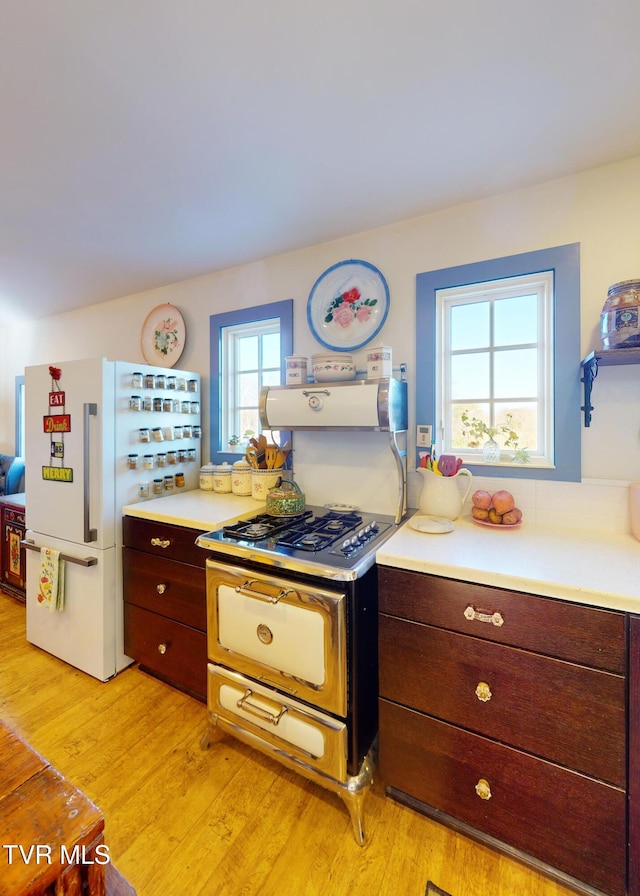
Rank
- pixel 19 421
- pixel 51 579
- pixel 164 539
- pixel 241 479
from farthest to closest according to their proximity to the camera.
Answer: pixel 19 421, pixel 241 479, pixel 51 579, pixel 164 539

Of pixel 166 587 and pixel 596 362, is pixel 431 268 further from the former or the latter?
pixel 166 587

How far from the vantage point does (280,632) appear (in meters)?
1.33

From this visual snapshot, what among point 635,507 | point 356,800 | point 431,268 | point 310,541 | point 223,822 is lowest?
point 223,822

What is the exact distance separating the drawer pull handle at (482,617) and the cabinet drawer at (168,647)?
116 centimetres

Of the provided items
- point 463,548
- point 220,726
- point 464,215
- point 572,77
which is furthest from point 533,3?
point 220,726

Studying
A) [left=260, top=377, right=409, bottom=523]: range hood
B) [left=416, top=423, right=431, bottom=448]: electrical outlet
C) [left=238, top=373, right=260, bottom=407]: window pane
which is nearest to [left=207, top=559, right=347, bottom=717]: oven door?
[left=260, top=377, right=409, bottom=523]: range hood

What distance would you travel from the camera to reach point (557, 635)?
40.5 inches

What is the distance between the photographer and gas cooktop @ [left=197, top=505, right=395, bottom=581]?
1.26m

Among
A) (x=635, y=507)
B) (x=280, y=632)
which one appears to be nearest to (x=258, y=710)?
(x=280, y=632)

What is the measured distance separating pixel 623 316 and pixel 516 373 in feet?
1.45

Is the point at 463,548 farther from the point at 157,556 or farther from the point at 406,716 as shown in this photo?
the point at 157,556

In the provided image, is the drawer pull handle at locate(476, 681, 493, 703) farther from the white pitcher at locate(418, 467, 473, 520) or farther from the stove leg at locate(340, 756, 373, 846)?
the white pitcher at locate(418, 467, 473, 520)

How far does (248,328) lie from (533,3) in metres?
1.79

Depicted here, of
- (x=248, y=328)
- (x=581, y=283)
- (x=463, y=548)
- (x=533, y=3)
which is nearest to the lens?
(x=533, y=3)
